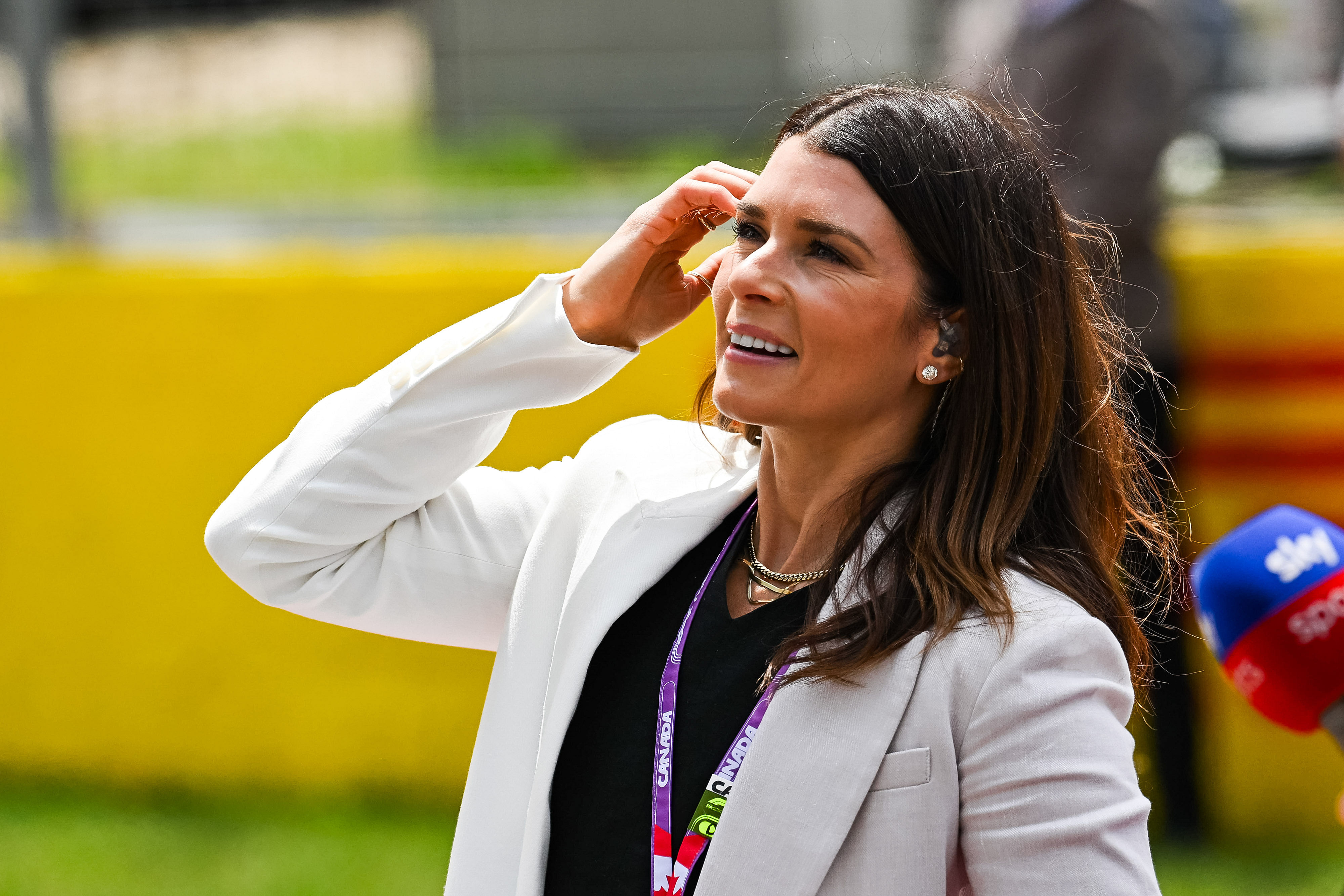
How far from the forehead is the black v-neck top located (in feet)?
1.39

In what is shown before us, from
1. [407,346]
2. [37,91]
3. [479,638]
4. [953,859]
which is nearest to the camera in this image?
[953,859]

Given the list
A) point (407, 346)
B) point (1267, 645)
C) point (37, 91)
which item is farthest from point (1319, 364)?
point (37, 91)

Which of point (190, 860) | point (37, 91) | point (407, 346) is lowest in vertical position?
point (190, 860)

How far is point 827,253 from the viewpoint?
1.68 metres

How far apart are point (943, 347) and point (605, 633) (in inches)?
20.1

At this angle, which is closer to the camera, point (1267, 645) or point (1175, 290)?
point (1267, 645)

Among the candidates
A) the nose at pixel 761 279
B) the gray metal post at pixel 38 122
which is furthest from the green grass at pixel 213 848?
the nose at pixel 761 279

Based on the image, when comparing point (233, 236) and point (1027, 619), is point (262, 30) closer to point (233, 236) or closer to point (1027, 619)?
point (233, 236)

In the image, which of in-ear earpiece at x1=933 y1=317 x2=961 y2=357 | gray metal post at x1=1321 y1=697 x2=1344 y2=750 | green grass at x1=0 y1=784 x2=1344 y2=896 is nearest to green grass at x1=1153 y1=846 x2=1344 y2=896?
green grass at x1=0 y1=784 x2=1344 y2=896

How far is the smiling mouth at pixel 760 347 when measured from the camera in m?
1.69

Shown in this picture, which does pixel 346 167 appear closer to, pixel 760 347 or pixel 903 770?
pixel 760 347

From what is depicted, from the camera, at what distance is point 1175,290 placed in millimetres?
3674

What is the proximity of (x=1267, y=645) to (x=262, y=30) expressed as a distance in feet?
11.2

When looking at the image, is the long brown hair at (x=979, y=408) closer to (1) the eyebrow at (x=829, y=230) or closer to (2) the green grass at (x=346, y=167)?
(1) the eyebrow at (x=829, y=230)
